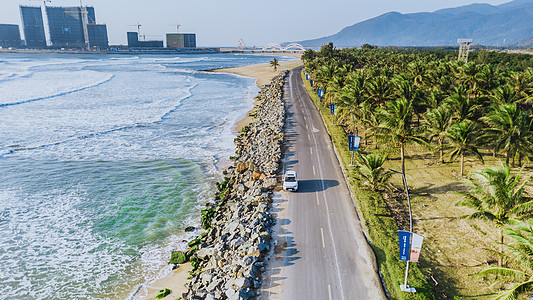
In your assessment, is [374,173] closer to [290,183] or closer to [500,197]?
[290,183]

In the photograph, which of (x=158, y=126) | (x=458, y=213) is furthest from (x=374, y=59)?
(x=458, y=213)

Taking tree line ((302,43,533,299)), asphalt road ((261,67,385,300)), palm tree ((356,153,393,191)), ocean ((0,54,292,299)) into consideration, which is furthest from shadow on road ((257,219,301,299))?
tree line ((302,43,533,299))

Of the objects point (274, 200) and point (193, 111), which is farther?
point (193, 111)

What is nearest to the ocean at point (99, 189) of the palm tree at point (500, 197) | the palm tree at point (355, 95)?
the palm tree at point (355, 95)

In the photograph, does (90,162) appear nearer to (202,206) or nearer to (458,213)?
(202,206)

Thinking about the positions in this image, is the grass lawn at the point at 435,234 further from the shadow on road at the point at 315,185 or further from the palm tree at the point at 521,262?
the shadow on road at the point at 315,185

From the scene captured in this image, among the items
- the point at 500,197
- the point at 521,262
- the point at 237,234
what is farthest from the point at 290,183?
the point at 521,262
